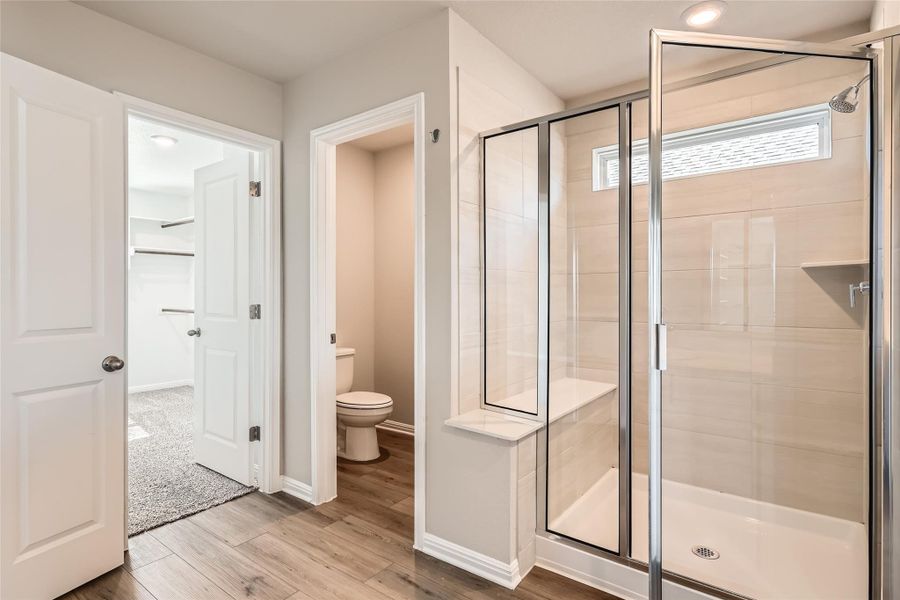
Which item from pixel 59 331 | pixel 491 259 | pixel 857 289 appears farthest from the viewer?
pixel 491 259

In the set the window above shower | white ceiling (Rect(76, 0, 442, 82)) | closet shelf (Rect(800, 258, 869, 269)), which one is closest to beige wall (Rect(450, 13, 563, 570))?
white ceiling (Rect(76, 0, 442, 82))

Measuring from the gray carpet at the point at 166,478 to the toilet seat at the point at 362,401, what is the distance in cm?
81

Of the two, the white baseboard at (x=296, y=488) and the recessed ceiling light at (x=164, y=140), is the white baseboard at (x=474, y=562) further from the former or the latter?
the recessed ceiling light at (x=164, y=140)

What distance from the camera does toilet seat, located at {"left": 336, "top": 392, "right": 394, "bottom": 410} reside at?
3301mm

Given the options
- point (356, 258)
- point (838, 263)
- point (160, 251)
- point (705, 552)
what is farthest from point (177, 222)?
point (838, 263)

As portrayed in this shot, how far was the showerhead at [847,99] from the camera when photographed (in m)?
1.29

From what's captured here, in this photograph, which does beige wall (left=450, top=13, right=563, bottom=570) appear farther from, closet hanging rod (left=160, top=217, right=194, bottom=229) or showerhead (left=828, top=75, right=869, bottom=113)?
closet hanging rod (left=160, top=217, right=194, bottom=229)

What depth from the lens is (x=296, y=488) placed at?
2.80 m

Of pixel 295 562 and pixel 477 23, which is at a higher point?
pixel 477 23

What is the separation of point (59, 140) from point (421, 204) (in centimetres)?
151

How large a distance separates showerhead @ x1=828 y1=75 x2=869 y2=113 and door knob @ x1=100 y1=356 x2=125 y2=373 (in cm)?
281

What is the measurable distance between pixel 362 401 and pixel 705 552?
2.40m

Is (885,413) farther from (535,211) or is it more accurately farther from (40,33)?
(40,33)

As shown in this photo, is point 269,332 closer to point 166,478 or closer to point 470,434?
point 166,478
